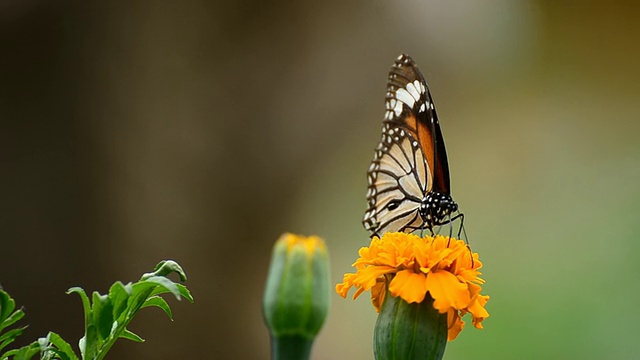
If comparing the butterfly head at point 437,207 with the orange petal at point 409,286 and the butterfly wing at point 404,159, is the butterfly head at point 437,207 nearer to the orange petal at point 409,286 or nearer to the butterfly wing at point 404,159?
the butterfly wing at point 404,159

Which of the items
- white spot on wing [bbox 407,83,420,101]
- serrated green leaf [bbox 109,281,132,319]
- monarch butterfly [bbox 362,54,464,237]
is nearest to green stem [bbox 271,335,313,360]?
Answer: serrated green leaf [bbox 109,281,132,319]

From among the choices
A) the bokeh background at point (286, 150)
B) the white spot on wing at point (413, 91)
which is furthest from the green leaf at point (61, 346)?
the bokeh background at point (286, 150)

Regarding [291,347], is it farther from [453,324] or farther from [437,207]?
[437,207]

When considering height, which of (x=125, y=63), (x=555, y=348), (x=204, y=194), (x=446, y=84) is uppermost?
(x=446, y=84)

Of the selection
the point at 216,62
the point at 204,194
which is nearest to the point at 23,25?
the point at 216,62

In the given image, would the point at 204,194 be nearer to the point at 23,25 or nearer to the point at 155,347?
the point at 155,347

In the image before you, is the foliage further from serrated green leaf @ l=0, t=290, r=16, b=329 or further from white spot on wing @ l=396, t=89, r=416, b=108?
white spot on wing @ l=396, t=89, r=416, b=108

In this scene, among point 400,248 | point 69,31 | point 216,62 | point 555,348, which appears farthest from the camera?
point 216,62

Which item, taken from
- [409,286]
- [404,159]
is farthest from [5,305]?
[404,159]
